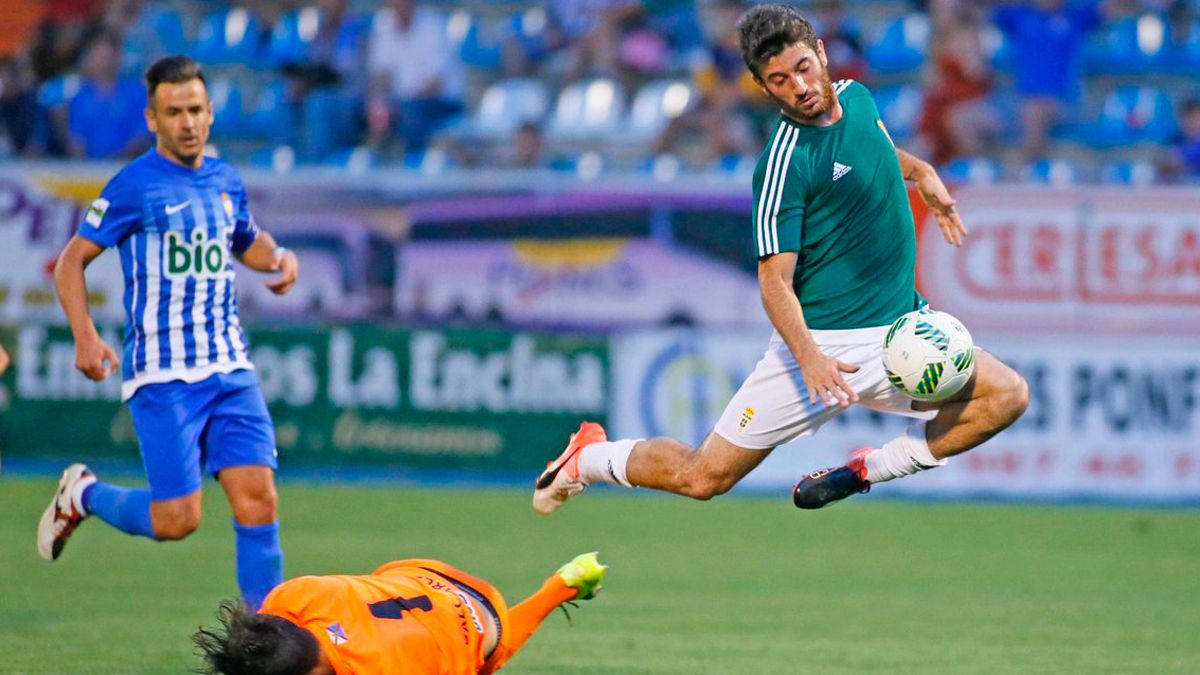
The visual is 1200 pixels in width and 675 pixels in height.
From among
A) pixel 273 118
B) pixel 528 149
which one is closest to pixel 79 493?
pixel 528 149

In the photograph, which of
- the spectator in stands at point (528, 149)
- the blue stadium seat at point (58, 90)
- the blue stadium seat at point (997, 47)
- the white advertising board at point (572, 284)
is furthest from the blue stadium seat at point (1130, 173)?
the blue stadium seat at point (58, 90)

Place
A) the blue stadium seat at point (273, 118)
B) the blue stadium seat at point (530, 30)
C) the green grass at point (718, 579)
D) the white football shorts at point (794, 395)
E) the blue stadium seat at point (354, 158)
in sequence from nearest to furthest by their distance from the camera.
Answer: the white football shorts at point (794, 395)
the green grass at point (718, 579)
the blue stadium seat at point (354, 158)
the blue stadium seat at point (273, 118)
the blue stadium seat at point (530, 30)

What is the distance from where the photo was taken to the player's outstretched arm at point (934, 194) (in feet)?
23.1

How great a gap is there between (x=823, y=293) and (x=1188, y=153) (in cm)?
793

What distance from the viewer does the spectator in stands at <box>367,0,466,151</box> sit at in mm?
15391

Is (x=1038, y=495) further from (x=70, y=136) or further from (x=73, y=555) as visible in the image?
(x=70, y=136)

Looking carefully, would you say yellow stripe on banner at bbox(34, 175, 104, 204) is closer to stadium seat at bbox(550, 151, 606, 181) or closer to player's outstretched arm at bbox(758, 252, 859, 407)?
stadium seat at bbox(550, 151, 606, 181)

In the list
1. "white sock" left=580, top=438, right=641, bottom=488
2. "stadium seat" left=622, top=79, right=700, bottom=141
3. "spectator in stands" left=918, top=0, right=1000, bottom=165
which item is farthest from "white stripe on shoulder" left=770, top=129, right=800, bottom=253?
"stadium seat" left=622, top=79, right=700, bottom=141

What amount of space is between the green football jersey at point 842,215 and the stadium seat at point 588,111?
28.3ft

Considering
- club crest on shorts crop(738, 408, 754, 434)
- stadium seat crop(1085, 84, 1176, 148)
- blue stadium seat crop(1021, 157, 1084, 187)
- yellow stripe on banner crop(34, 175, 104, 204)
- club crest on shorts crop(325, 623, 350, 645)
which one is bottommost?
club crest on shorts crop(325, 623, 350, 645)

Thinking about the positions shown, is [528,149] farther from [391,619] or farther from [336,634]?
[336,634]

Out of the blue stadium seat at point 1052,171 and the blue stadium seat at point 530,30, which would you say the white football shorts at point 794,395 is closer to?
the blue stadium seat at point 1052,171

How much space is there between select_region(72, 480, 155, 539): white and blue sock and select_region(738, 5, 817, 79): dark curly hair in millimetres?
3108

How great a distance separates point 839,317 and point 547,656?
1.93 metres
